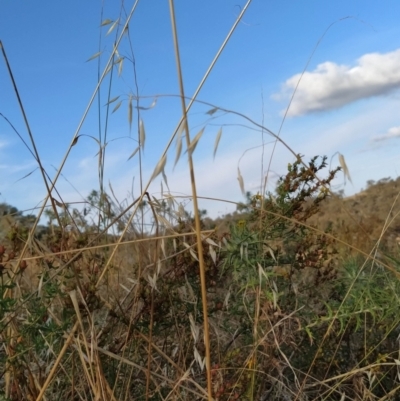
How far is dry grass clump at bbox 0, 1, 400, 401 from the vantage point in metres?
1.42

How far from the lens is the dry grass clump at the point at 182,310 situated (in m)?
1.42

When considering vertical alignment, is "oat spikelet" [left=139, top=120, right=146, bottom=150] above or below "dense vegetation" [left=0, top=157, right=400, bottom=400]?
above

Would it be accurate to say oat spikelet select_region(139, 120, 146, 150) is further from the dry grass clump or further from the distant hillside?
the distant hillside

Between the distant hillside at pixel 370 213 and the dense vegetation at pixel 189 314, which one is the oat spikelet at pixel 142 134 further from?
the distant hillside at pixel 370 213

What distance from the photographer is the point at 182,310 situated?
171 cm

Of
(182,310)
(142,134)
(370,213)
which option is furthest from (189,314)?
(370,213)

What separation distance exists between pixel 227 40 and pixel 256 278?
64 centimetres

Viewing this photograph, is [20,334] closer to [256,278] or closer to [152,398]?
[152,398]

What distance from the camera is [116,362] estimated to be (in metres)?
1.65

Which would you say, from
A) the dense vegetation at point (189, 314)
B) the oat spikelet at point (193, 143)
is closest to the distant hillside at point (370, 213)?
the dense vegetation at point (189, 314)

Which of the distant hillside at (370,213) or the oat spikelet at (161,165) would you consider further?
the distant hillside at (370,213)

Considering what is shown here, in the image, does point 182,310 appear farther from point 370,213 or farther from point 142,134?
point 370,213

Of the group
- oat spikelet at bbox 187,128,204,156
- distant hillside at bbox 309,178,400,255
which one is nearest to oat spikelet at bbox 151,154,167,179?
oat spikelet at bbox 187,128,204,156

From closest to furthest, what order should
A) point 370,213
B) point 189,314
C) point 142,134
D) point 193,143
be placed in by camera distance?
point 193,143 → point 142,134 → point 189,314 → point 370,213
